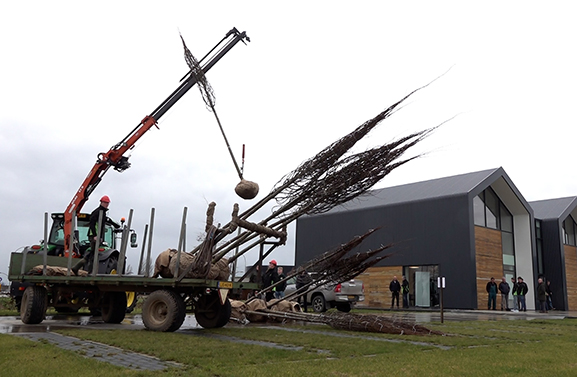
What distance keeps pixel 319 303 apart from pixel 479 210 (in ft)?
43.6

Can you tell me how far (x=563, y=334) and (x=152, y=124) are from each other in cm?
1244

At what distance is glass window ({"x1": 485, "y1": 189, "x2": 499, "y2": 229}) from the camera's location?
29.0 m

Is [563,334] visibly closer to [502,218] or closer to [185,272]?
[185,272]

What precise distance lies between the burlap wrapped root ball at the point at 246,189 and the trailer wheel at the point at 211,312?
2495 mm

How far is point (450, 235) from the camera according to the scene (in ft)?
87.9

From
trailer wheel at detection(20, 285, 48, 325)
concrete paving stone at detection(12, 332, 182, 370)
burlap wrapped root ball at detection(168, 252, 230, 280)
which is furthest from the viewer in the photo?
trailer wheel at detection(20, 285, 48, 325)

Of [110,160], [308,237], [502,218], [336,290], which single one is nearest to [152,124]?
[110,160]

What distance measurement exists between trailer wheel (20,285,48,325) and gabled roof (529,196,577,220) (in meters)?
29.2

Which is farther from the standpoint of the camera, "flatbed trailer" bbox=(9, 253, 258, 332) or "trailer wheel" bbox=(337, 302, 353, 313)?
"trailer wheel" bbox=(337, 302, 353, 313)

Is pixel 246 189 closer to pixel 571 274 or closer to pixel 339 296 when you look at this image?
pixel 339 296

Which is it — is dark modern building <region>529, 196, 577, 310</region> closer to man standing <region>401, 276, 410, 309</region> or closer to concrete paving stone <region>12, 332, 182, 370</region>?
man standing <region>401, 276, 410, 309</region>

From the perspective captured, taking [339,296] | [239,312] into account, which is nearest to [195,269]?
[239,312]

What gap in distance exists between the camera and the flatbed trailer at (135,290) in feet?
30.8

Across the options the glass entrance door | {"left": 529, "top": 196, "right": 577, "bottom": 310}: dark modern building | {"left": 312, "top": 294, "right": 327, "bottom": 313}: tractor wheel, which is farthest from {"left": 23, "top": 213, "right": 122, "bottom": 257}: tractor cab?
{"left": 529, "top": 196, "right": 577, "bottom": 310}: dark modern building
